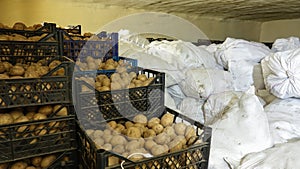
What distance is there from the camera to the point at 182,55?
5.93 feet

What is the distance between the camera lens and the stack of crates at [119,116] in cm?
73

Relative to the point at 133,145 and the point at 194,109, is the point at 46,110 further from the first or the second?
the point at 194,109

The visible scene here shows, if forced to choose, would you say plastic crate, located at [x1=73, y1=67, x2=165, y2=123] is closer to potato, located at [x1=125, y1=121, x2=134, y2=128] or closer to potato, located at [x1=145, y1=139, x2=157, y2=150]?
potato, located at [x1=125, y1=121, x2=134, y2=128]

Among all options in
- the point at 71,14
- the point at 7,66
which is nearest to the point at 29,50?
the point at 7,66

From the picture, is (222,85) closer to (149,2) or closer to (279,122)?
(279,122)

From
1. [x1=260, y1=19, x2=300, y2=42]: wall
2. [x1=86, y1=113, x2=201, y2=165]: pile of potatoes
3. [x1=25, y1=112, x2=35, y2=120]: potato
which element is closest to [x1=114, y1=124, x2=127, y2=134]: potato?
[x1=86, y1=113, x2=201, y2=165]: pile of potatoes

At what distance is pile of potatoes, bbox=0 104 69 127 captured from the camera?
2.68ft

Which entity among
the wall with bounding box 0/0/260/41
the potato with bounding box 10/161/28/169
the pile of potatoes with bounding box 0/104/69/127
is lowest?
the potato with bounding box 10/161/28/169

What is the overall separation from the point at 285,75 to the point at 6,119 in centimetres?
134

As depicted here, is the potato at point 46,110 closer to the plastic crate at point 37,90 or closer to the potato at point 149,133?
the plastic crate at point 37,90

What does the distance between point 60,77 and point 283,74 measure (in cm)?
117

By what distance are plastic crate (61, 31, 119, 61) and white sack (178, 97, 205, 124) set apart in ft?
2.21

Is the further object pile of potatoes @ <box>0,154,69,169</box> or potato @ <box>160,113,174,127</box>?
potato @ <box>160,113,174,127</box>

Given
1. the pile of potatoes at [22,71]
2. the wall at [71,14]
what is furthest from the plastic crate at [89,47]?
the wall at [71,14]
